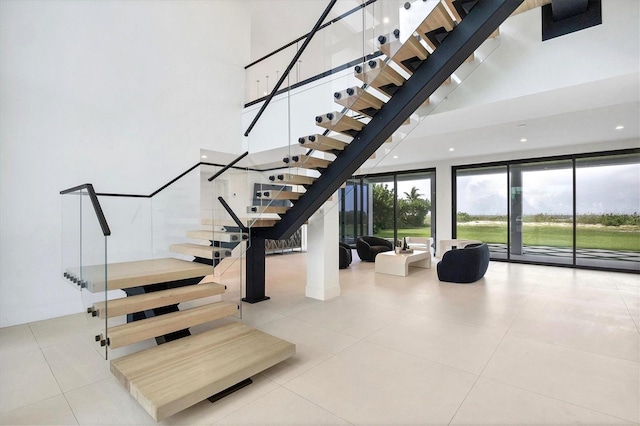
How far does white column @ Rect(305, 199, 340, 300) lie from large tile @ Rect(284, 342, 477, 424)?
6.50 feet

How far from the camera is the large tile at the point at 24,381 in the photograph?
234 centimetres

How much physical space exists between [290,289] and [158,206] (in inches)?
106

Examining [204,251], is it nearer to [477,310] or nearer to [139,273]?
[139,273]

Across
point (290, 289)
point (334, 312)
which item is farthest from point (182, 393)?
point (290, 289)

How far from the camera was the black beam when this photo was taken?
9.14 feet

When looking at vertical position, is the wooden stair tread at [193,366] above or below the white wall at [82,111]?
below

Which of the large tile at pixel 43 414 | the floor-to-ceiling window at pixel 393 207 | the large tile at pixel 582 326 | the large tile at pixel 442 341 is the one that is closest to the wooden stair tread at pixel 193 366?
the large tile at pixel 43 414

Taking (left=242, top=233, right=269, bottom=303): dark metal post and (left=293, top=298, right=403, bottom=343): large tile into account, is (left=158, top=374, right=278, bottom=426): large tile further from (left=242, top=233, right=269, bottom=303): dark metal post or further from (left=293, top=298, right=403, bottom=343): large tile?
(left=242, top=233, right=269, bottom=303): dark metal post

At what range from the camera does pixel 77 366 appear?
287cm

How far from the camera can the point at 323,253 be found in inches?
193

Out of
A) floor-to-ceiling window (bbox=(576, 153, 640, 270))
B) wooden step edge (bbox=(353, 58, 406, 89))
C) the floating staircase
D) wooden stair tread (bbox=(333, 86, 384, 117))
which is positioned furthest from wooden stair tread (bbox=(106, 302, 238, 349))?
floor-to-ceiling window (bbox=(576, 153, 640, 270))

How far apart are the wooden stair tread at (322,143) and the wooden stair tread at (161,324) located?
2.06 meters

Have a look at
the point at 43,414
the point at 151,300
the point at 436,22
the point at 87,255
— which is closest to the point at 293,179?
the point at 151,300

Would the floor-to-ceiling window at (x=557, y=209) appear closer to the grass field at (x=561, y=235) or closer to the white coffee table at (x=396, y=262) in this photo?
the grass field at (x=561, y=235)
